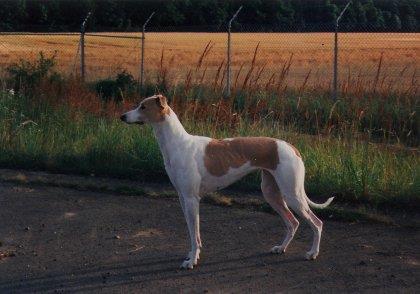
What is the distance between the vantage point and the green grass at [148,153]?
362 inches

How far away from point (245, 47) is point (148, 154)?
26.9 metres

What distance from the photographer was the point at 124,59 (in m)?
34.3

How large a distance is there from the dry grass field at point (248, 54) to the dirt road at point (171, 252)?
216 inches

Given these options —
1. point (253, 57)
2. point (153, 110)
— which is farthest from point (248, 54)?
point (153, 110)

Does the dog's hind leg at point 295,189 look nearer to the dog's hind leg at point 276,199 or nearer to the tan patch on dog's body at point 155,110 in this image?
the dog's hind leg at point 276,199

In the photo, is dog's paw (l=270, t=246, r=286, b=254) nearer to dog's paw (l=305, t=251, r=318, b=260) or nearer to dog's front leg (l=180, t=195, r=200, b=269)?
dog's paw (l=305, t=251, r=318, b=260)

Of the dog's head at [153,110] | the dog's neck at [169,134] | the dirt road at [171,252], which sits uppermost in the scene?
the dog's head at [153,110]

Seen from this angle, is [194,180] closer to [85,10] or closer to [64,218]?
[64,218]

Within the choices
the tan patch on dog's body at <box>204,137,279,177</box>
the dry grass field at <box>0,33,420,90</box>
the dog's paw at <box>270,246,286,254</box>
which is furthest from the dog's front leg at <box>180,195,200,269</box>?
the dry grass field at <box>0,33,420,90</box>

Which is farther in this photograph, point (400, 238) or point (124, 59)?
point (124, 59)

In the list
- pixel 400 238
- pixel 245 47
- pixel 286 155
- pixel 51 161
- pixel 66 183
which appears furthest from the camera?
pixel 245 47

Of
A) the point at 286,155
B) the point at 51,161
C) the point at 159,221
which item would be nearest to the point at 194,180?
the point at 286,155

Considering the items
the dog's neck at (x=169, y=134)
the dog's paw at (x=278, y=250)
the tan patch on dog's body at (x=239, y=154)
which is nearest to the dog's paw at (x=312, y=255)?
the dog's paw at (x=278, y=250)

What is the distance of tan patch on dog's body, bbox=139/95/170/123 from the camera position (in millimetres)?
7260
